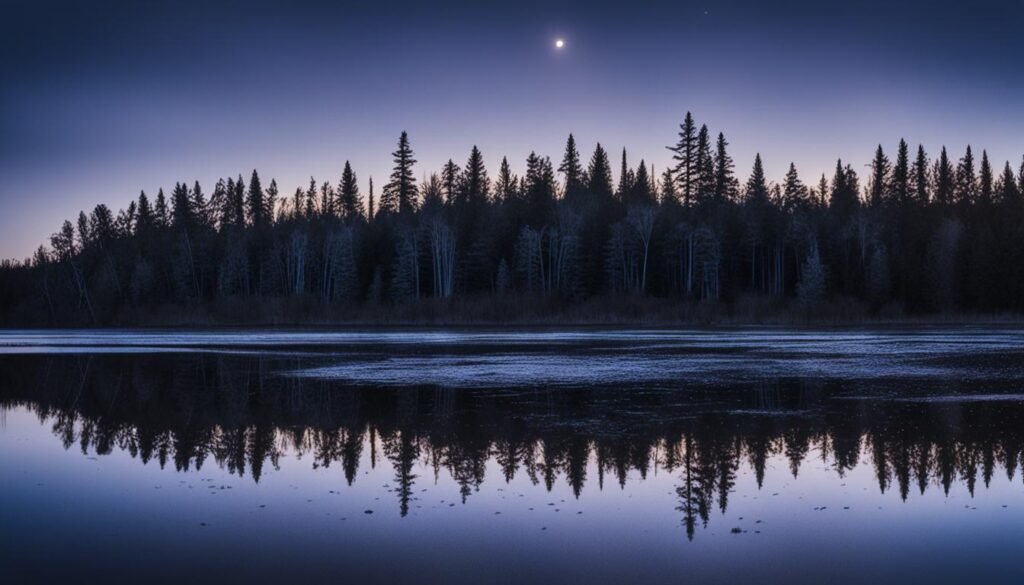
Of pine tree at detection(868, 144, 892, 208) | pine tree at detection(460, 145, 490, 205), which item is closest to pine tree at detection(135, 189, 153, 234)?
pine tree at detection(460, 145, 490, 205)

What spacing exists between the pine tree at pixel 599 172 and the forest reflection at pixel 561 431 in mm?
96449

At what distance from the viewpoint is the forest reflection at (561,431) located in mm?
12086

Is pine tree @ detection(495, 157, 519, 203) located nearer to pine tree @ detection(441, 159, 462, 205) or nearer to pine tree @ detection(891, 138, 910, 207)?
pine tree @ detection(441, 159, 462, 205)

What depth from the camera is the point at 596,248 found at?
3583 inches

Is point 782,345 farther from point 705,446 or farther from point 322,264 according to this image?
point 322,264

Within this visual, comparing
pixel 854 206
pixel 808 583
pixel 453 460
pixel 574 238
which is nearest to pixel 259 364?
pixel 453 460

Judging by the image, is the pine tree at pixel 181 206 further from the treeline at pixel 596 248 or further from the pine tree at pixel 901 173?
the pine tree at pixel 901 173

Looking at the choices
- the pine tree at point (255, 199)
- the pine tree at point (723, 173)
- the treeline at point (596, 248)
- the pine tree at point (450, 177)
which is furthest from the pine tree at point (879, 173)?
the pine tree at point (255, 199)

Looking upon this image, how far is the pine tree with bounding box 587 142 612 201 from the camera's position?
11818cm

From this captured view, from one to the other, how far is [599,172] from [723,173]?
17708 mm

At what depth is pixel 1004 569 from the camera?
7.95 metres

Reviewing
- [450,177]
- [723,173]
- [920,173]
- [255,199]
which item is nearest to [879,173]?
[920,173]

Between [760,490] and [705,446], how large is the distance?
2706 millimetres

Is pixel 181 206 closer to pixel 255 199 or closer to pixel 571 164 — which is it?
pixel 255 199
